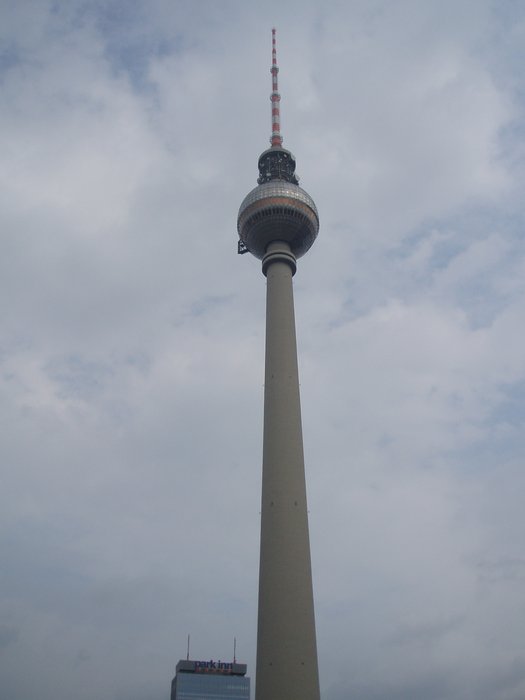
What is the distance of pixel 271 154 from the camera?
88.6 m

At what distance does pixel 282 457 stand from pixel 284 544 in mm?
8352

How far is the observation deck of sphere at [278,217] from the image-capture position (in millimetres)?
79812

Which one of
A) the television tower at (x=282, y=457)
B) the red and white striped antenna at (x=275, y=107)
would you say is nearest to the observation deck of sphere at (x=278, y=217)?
the television tower at (x=282, y=457)

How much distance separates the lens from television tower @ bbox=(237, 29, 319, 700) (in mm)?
54250

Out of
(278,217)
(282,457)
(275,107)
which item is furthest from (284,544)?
(275,107)

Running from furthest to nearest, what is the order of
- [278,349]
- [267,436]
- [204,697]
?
1. [204,697]
2. [278,349]
3. [267,436]

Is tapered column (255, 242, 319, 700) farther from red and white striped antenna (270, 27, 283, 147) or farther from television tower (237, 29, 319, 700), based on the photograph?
red and white striped antenna (270, 27, 283, 147)

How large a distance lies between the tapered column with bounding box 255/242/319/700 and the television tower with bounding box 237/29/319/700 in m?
0.08

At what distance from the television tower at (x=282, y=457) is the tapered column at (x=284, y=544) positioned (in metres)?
0.08

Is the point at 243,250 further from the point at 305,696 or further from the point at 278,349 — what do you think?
the point at 305,696

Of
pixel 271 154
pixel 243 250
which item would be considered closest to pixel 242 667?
pixel 243 250

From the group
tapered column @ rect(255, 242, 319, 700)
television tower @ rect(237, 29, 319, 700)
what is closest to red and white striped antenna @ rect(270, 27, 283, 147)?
television tower @ rect(237, 29, 319, 700)

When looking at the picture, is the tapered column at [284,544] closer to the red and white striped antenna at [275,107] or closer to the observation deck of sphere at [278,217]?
Answer: the observation deck of sphere at [278,217]

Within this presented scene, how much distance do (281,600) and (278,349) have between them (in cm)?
2552
